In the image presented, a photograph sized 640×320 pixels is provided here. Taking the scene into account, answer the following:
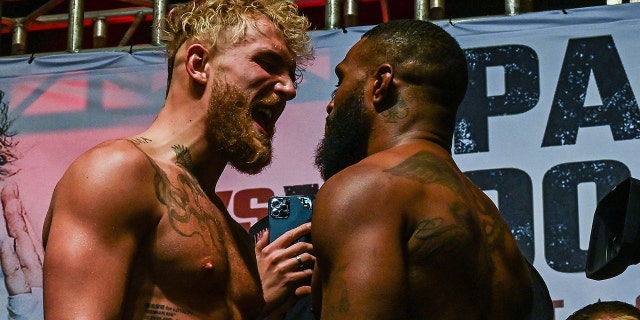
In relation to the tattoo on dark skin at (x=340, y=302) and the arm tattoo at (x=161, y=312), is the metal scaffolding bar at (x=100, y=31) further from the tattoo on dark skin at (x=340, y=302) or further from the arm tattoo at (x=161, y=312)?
the tattoo on dark skin at (x=340, y=302)

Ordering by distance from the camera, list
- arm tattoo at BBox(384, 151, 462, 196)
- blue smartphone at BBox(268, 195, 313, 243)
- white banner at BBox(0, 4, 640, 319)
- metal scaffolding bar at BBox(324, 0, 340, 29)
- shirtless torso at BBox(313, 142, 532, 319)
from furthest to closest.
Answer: metal scaffolding bar at BBox(324, 0, 340, 29) → white banner at BBox(0, 4, 640, 319) → blue smartphone at BBox(268, 195, 313, 243) → arm tattoo at BBox(384, 151, 462, 196) → shirtless torso at BBox(313, 142, 532, 319)

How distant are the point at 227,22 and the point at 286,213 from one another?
1.69 ft

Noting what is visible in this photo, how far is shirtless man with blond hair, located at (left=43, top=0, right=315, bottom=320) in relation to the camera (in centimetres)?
236

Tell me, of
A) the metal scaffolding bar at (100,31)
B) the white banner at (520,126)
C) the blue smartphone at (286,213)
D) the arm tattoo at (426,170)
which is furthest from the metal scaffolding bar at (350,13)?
the arm tattoo at (426,170)

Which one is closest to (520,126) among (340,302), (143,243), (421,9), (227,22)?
(421,9)

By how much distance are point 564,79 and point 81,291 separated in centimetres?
257

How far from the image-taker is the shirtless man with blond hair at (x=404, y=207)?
213cm

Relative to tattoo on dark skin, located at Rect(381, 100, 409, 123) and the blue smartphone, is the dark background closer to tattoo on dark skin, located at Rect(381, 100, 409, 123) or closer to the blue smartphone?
the blue smartphone

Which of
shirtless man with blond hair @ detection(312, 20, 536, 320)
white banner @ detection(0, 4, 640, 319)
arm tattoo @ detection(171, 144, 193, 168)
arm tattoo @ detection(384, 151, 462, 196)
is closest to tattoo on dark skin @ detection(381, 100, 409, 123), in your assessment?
shirtless man with blond hair @ detection(312, 20, 536, 320)

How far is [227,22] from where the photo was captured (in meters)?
2.85

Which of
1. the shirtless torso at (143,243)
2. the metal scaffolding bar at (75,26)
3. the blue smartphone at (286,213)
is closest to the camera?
the shirtless torso at (143,243)

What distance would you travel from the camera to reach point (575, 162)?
13.9 feet

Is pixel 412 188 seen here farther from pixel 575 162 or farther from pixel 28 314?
pixel 28 314

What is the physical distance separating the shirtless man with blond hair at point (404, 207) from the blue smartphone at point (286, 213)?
417 mm
